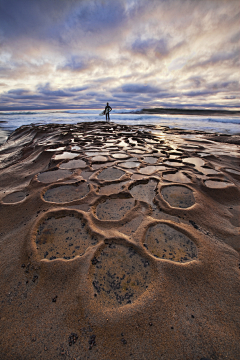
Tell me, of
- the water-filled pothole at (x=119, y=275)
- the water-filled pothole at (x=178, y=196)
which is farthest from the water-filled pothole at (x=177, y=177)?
the water-filled pothole at (x=119, y=275)

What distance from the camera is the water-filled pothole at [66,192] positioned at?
7.87 ft

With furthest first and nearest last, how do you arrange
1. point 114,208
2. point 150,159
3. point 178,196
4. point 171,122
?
point 171,122
point 150,159
point 178,196
point 114,208

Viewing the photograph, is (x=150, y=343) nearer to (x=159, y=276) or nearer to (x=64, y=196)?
(x=159, y=276)

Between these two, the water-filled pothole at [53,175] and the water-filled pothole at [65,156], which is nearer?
the water-filled pothole at [53,175]

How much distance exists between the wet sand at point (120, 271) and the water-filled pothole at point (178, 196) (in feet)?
0.05

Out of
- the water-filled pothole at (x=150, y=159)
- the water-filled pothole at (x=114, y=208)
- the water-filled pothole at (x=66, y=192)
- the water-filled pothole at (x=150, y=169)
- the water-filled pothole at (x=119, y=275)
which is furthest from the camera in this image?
the water-filled pothole at (x=150, y=159)

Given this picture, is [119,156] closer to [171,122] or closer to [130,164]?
[130,164]

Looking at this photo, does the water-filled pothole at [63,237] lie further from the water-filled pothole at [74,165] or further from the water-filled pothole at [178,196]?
the water-filled pothole at [74,165]

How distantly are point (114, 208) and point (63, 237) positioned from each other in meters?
0.77

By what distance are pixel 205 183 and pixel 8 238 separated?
3164 mm

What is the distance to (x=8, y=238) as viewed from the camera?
1.72 m

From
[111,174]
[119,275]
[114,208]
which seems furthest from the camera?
[111,174]

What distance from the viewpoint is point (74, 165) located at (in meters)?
3.82

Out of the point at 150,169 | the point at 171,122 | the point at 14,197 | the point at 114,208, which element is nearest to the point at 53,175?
the point at 14,197
